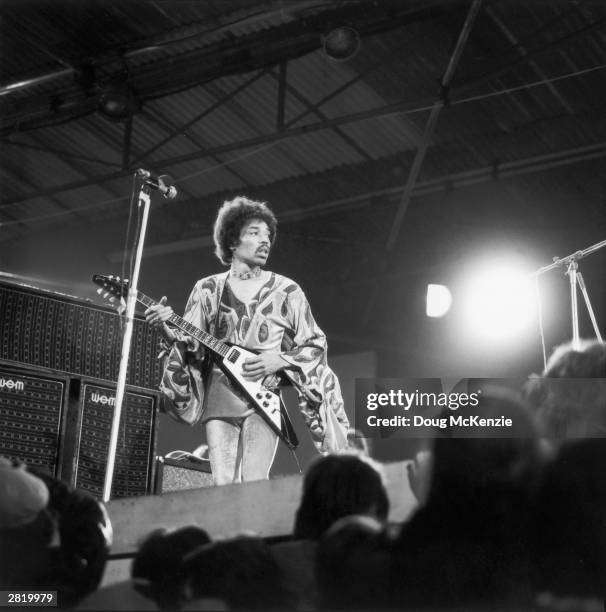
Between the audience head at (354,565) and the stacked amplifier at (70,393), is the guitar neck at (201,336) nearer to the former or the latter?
the stacked amplifier at (70,393)

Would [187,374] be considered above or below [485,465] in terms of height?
above

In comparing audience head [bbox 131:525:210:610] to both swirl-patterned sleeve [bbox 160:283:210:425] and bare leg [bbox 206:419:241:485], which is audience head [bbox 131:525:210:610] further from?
swirl-patterned sleeve [bbox 160:283:210:425]

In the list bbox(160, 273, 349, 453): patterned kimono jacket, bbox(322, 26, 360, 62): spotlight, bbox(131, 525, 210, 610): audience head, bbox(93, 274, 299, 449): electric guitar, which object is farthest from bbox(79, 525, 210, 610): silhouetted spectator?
bbox(322, 26, 360, 62): spotlight

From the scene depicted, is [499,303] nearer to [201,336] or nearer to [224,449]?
[201,336]

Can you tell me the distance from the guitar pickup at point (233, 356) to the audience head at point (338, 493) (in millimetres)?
1270

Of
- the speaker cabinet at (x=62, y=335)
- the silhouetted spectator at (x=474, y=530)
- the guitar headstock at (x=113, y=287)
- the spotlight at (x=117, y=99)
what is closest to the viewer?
the silhouetted spectator at (x=474, y=530)

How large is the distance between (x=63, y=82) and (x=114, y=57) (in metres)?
0.63

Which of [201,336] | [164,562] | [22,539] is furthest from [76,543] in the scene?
[201,336]

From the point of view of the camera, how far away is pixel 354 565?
Answer: 2295mm

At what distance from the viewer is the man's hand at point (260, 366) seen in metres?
3.68

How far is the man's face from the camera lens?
13.0 ft

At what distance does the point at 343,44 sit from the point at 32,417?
293 cm

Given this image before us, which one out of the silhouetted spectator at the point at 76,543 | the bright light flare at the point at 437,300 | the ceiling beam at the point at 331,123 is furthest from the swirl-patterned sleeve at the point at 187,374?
the bright light flare at the point at 437,300

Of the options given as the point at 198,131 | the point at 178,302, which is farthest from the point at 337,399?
the point at 178,302
